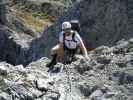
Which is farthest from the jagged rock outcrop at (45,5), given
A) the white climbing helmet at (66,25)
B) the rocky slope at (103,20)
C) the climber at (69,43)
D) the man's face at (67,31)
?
the white climbing helmet at (66,25)

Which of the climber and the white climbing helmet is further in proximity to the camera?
the climber

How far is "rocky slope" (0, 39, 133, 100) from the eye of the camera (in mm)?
11688

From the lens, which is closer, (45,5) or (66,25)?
(66,25)

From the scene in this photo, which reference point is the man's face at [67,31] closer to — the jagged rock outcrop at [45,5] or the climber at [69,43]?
the climber at [69,43]

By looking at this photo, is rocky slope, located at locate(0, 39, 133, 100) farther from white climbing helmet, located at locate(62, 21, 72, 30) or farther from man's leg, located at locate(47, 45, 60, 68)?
man's leg, located at locate(47, 45, 60, 68)

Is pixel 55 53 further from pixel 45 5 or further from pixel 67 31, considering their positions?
pixel 45 5

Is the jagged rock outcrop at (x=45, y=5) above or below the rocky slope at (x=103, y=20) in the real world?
below

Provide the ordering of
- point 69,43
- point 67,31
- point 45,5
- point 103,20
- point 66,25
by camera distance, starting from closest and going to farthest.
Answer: point 66,25, point 67,31, point 69,43, point 103,20, point 45,5

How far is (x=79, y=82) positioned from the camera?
13.1 meters

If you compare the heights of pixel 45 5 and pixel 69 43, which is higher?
pixel 69 43

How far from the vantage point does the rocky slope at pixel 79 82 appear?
11688 millimetres

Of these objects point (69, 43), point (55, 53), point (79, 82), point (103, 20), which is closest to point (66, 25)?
point (69, 43)

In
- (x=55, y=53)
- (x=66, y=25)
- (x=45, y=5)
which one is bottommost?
(x=45, y=5)

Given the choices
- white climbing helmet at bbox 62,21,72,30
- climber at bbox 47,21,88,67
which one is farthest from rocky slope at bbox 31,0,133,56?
white climbing helmet at bbox 62,21,72,30
